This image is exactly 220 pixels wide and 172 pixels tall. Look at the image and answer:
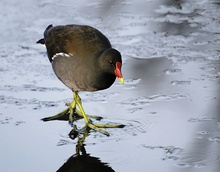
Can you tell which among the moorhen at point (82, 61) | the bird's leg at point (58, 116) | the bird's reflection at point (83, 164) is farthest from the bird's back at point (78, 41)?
the bird's reflection at point (83, 164)

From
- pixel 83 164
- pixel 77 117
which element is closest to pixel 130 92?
pixel 77 117

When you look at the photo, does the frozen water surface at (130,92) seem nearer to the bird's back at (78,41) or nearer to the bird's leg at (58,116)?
the bird's leg at (58,116)

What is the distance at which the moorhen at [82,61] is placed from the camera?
18.6 feet

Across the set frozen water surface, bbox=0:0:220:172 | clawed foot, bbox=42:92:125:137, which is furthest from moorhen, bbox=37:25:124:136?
frozen water surface, bbox=0:0:220:172

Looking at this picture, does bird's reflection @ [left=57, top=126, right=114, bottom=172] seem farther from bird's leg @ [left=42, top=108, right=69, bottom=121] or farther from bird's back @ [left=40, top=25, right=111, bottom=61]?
bird's back @ [left=40, top=25, right=111, bottom=61]

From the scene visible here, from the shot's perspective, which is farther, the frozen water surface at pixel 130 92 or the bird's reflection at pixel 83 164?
the frozen water surface at pixel 130 92

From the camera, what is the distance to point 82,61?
5.91m

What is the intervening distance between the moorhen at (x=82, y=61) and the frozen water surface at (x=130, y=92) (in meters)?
0.21

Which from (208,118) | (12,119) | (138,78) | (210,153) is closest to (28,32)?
(138,78)

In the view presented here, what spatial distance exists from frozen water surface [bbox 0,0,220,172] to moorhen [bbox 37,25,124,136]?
0.21 m

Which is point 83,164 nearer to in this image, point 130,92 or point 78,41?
point 78,41

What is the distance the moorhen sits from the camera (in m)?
5.68

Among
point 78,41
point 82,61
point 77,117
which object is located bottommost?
point 77,117

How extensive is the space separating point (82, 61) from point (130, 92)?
29.0 inches
